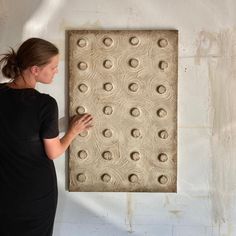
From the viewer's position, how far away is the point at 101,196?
1.86 m

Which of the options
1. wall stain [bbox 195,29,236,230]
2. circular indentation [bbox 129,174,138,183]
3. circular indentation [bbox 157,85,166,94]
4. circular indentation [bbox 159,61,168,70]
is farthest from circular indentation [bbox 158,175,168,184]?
circular indentation [bbox 159,61,168,70]

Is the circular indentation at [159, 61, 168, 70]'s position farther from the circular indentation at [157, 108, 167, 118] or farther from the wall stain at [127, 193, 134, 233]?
the wall stain at [127, 193, 134, 233]

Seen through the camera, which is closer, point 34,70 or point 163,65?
point 34,70

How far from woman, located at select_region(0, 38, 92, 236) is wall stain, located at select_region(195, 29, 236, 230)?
83cm

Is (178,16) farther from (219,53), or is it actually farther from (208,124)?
(208,124)

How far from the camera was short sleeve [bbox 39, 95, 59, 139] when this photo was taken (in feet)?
4.44

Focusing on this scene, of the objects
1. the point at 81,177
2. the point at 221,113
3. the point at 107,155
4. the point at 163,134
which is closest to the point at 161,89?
the point at 163,134

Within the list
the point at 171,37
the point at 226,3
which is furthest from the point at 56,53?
the point at 226,3

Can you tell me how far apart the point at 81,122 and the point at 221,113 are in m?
0.73

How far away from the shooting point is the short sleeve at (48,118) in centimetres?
135

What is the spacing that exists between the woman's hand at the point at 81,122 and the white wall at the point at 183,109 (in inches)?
3.9

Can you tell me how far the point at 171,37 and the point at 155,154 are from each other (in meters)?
0.61

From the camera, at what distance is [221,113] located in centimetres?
181

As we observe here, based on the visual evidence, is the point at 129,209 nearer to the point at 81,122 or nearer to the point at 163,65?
the point at 81,122
